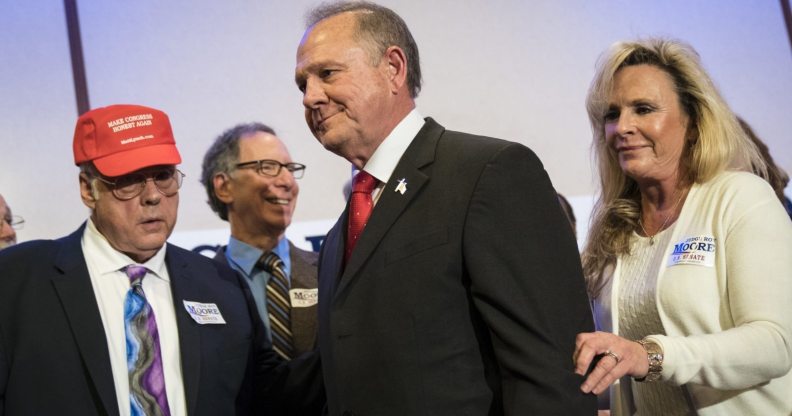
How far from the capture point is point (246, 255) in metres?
3.11

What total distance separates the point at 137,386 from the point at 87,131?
31.4 inches

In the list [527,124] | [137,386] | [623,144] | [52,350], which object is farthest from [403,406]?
[527,124]

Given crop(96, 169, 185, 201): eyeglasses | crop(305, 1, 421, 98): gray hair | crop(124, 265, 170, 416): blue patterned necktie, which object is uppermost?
crop(305, 1, 421, 98): gray hair

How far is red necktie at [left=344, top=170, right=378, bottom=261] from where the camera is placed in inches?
70.1

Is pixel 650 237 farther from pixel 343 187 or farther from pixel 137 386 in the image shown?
pixel 343 187

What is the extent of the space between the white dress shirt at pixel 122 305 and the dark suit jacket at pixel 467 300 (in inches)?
27.2

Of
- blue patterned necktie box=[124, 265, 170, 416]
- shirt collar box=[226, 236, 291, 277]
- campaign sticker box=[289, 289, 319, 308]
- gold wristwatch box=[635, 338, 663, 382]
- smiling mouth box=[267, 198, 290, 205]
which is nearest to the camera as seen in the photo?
gold wristwatch box=[635, 338, 663, 382]

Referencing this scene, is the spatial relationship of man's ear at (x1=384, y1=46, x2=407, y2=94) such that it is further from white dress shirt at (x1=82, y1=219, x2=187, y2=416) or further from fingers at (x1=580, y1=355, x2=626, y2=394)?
white dress shirt at (x1=82, y1=219, x2=187, y2=416)

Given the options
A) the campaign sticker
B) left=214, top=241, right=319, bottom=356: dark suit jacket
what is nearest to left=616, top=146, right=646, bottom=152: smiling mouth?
left=214, top=241, right=319, bottom=356: dark suit jacket

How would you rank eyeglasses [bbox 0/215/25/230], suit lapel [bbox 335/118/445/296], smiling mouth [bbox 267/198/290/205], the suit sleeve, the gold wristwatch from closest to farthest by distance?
the suit sleeve, suit lapel [bbox 335/118/445/296], the gold wristwatch, smiling mouth [bbox 267/198/290/205], eyeglasses [bbox 0/215/25/230]

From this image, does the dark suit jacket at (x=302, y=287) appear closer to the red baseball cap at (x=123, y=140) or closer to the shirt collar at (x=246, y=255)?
the shirt collar at (x=246, y=255)

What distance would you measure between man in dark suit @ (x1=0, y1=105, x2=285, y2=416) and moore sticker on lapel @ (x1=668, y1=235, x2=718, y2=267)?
1234mm

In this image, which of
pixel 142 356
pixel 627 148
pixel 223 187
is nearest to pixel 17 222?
pixel 223 187

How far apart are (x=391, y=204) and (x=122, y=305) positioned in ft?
3.07
